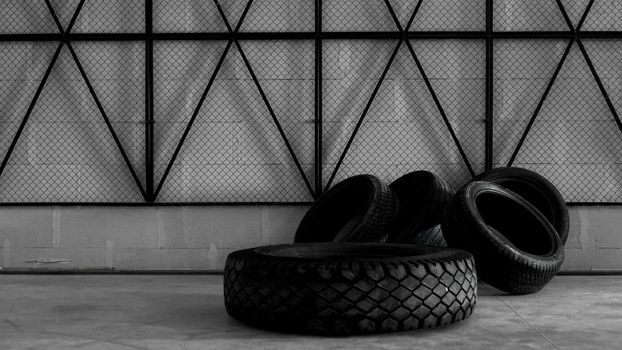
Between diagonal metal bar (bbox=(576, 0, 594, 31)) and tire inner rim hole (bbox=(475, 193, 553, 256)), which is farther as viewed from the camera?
diagonal metal bar (bbox=(576, 0, 594, 31))

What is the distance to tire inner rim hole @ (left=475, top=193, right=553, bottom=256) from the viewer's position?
5217 millimetres

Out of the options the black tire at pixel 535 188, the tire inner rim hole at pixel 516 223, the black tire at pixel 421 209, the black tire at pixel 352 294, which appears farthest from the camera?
the black tire at pixel 535 188

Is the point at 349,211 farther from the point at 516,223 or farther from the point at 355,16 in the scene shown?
the point at 355,16

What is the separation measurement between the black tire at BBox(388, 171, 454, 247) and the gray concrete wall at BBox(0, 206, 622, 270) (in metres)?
1.17

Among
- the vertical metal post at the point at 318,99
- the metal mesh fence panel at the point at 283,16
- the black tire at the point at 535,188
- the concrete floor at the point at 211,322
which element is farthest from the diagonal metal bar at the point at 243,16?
the black tire at the point at 535,188

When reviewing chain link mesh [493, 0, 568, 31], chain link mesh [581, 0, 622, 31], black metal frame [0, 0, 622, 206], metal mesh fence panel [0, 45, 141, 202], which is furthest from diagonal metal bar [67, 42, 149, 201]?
chain link mesh [581, 0, 622, 31]

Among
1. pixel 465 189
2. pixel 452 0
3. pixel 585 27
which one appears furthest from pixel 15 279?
pixel 585 27

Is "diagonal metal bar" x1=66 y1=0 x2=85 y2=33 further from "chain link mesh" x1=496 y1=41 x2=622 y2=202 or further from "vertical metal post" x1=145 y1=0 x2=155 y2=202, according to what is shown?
"chain link mesh" x1=496 y1=41 x2=622 y2=202

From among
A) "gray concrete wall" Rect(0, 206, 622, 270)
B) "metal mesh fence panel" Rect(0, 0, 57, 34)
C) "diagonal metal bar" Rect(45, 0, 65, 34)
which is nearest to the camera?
"gray concrete wall" Rect(0, 206, 622, 270)

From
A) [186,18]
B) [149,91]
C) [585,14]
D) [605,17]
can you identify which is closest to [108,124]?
[149,91]

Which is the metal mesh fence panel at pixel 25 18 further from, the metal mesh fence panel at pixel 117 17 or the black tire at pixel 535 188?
the black tire at pixel 535 188

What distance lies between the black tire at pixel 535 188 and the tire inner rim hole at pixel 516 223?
0.54m

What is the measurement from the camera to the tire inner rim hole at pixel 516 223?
Answer: 522 centimetres

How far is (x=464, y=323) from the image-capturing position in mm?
3434
